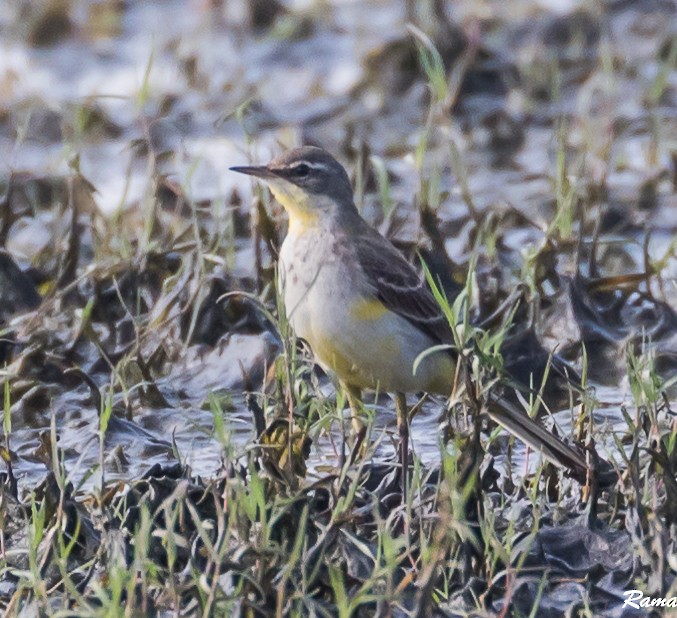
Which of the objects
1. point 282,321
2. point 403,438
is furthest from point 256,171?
point 282,321

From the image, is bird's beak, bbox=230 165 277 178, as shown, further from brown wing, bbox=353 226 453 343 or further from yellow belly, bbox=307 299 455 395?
yellow belly, bbox=307 299 455 395

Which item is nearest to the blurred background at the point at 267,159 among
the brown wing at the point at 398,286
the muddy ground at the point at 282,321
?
the muddy ground at the point at 282,321

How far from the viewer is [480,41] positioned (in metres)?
12.0

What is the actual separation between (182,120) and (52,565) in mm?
6695

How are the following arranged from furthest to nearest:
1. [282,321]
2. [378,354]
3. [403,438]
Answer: [378,354]
[403,438]
[282,321]

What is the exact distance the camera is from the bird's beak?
6.86m

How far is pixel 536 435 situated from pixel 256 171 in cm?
178

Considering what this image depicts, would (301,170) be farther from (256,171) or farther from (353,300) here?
(353,300)

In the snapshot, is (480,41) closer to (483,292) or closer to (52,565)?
(483,292)

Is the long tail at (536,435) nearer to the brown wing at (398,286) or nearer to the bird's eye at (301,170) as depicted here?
the brown wing at (398,286)

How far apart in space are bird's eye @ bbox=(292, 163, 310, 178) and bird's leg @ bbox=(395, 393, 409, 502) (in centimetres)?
107

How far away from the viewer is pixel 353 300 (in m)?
6.44

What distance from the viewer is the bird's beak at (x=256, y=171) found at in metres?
6.86

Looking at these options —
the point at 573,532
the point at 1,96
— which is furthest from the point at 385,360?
the point at 1,96
